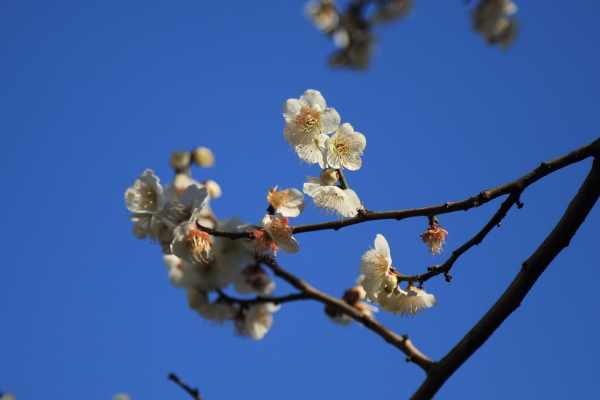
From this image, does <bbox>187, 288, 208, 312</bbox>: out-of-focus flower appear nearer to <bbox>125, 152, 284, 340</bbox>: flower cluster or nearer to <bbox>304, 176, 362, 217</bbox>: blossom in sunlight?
<bbox>125, 152, 284, 340</bbox>: flower cluster

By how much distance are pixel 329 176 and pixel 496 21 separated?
1.21 meters

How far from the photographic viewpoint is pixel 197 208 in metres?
2.05

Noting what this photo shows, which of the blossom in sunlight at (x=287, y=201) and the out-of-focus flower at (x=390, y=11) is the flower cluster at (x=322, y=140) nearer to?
the blossom in sunlight at (x=287, y=201)

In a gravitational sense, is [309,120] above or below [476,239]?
above

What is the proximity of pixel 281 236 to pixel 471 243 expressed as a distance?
2.48 ft

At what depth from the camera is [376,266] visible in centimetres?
214

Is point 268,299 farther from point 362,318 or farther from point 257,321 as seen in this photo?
point 362,318

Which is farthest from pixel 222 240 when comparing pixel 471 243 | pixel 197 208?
pixel 471 243

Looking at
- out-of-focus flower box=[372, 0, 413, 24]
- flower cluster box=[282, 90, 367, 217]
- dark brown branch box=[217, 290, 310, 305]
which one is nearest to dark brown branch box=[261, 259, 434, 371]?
dark brown branch box=[217, 290, 310, 305]

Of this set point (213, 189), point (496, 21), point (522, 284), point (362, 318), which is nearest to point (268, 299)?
point (362, 318)

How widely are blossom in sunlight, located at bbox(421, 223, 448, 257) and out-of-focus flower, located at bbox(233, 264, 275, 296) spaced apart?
4.66 ft

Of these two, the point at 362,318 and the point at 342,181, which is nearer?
the point at 342,181

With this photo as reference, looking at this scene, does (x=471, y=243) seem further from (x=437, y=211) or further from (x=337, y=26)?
(x=337, y=26)

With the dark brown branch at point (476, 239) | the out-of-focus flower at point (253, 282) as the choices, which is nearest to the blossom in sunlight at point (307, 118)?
the dark brown branch at point (476, 239)
